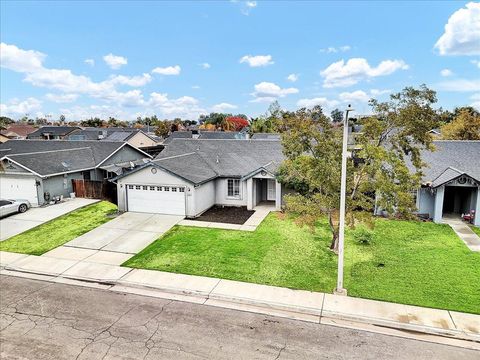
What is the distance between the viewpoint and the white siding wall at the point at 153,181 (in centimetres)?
2262

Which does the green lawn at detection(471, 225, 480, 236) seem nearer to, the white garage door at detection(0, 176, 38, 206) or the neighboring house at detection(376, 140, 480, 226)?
the neighboring house at detection(376, 140, 480, 226)

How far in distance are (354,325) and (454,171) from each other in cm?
1557

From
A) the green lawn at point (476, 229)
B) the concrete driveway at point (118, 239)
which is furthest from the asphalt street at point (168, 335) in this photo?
the green lawn at point (476, 229)

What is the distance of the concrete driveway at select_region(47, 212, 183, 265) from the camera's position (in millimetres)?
16312

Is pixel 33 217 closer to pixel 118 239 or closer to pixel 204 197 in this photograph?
pixel 118 239

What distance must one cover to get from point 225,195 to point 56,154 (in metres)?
15.4

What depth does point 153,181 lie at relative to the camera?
23.5 metres

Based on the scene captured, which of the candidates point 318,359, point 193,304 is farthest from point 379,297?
point 193,304

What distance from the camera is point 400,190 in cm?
1404

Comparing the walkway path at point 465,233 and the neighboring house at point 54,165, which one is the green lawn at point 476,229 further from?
the neighboring house at point 54,165

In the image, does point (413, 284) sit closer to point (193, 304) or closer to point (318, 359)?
point (318, 359)

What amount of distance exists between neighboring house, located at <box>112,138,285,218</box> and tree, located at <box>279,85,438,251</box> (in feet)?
27.2

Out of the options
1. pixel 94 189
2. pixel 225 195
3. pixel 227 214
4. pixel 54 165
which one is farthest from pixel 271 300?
pixel 54 165

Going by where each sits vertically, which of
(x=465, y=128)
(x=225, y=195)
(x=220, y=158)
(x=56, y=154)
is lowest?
(x=225, y=195)
